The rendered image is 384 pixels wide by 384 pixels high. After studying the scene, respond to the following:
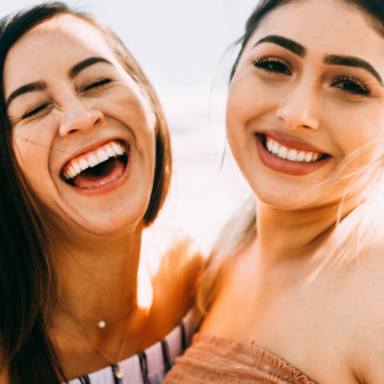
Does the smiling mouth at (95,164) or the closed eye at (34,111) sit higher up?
the closed eye at (34,111)

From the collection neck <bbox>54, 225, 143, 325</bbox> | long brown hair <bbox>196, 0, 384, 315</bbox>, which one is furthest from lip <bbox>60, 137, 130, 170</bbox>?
long brown hair <bbox>196, 0, 384, 315</bbox>

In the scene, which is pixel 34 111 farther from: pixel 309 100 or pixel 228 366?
pixel 228 366

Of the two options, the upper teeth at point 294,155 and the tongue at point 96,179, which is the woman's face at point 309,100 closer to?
the upper teeth at point 294,155

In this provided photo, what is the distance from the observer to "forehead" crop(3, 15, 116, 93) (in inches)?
47.4

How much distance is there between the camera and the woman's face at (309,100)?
41.8 inches

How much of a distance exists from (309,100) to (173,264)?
3.20 ft

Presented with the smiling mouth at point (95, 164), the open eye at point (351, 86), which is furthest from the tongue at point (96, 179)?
the open eye at point (351, 86)

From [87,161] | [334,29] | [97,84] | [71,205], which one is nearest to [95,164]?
[87,161]

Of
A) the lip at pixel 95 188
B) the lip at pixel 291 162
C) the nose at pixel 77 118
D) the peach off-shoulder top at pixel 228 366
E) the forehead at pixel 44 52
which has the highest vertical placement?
Result: the forehead at pixel 44 52

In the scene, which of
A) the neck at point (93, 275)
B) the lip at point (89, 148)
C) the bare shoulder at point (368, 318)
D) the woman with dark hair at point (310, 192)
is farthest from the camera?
the neck at point (93, 275)

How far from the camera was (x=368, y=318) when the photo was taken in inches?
37.1

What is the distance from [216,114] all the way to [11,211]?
2.72 ft

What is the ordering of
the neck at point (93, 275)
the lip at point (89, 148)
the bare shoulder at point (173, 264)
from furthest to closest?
the bare shoulder at point (173, 264), the neck at point (93, 275), the lip at point (89, 148)

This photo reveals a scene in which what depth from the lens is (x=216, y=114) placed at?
61.6 inches
